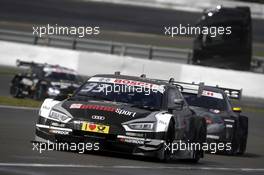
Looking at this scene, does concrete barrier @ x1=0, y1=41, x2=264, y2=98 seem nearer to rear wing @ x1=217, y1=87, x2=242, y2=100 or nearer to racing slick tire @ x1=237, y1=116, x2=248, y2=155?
rear wing @ x1=217, y1=87, x2=242, y2=100

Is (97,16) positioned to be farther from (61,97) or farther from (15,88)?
(61,97)

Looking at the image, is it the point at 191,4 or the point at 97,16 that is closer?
the point at 97,16

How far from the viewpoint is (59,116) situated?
1320 centimetres

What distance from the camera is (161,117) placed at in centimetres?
1323

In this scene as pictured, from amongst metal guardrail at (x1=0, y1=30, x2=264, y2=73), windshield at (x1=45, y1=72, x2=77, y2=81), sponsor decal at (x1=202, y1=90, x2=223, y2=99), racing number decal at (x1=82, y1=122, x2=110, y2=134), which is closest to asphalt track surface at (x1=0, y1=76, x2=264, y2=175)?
racing number decal at (x1=82, y1=122, x2=110, y2=134)

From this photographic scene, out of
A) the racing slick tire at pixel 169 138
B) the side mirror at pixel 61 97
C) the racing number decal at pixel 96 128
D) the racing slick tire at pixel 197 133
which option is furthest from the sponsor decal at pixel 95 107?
the racing slick tire at pixel 197 133

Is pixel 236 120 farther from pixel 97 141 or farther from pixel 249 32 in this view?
pixel 249 32

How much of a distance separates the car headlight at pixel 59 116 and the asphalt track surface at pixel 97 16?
3220cm

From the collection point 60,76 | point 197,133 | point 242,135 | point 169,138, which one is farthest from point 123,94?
point 60,76

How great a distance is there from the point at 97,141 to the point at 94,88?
4.54 feet

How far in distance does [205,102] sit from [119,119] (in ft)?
18.9

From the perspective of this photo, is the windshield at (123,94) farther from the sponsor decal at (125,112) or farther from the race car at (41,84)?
the race car at (41,84)

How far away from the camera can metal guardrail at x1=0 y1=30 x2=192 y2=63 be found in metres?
39.9

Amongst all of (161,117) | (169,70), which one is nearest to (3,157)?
(161,117)
